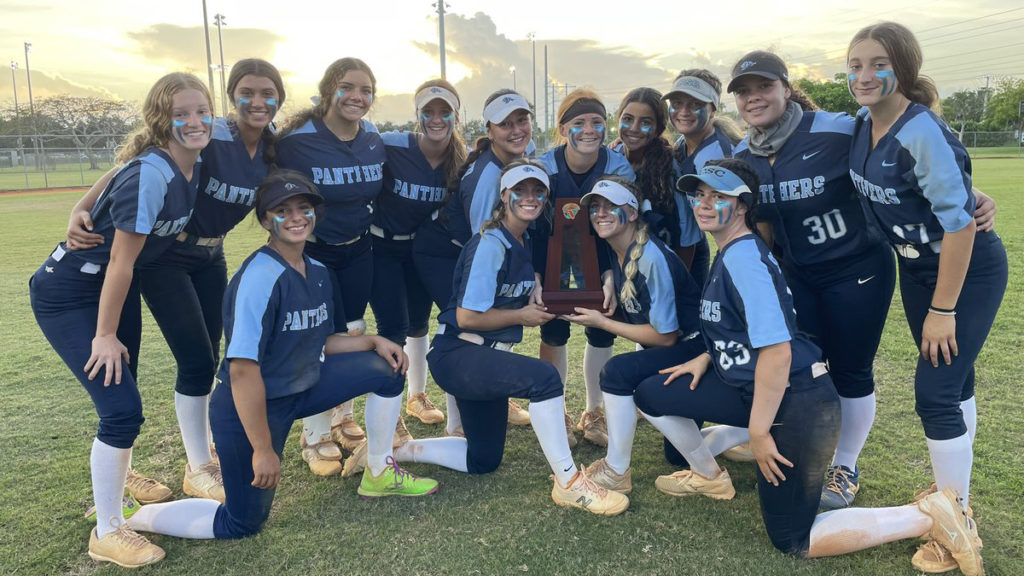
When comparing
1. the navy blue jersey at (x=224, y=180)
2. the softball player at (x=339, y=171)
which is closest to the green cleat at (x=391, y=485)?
the softball player at (x=339, y=171)

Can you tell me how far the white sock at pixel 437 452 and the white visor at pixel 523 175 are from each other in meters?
1.52

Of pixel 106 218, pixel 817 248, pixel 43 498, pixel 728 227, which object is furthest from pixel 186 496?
pixel 817 248

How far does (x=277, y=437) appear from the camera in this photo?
10.3 feet

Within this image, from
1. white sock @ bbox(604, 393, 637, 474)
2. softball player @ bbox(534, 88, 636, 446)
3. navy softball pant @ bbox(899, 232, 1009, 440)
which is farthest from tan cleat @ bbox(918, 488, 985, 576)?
softball player @ bbox(534, 88, 636, 446)

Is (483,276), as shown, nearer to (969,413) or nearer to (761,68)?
(761,68)

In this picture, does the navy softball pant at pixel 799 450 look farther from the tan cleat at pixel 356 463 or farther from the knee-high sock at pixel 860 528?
the tan cleat at pixel 356 463

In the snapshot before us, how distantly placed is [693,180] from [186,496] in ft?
10.3

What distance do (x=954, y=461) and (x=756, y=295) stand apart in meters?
1.16

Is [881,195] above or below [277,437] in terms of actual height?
above

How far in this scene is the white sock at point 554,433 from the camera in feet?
11.1

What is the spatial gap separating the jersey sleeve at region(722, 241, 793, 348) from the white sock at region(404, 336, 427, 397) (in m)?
2.48

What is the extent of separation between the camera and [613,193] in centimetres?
339

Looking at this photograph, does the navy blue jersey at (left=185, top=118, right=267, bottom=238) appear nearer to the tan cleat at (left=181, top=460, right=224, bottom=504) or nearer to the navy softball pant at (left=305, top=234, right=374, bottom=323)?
the navy softball pant at (left=305, top=234, right=374, bottom=323)

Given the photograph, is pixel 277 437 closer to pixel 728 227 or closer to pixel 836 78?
Answer: pixel 728 227
